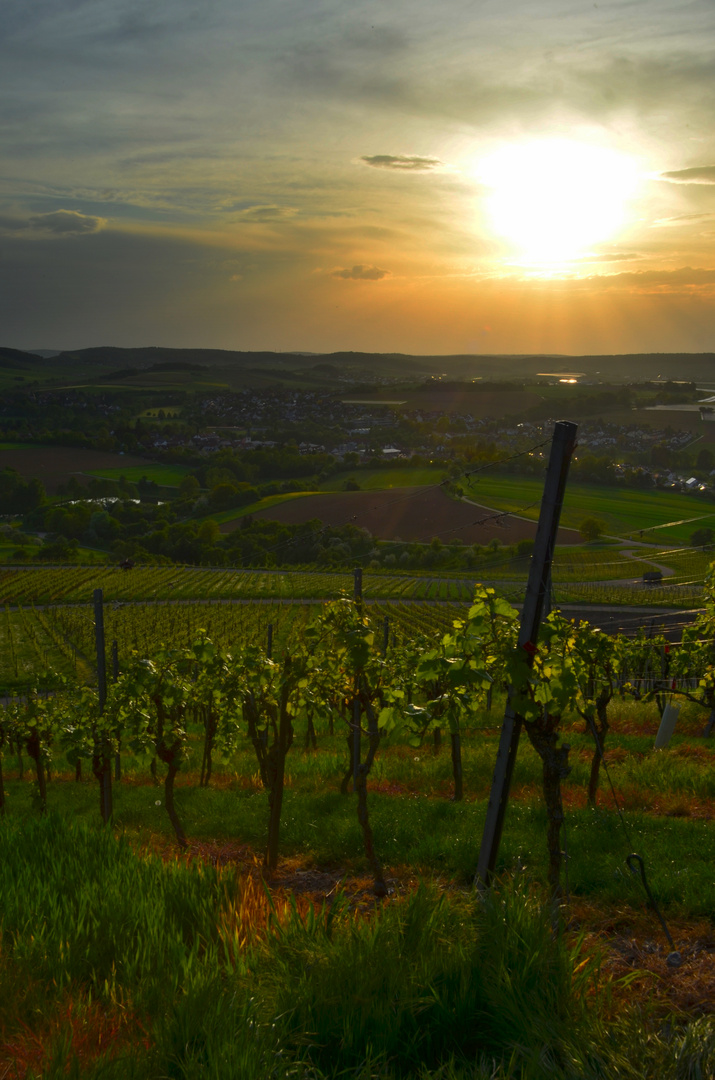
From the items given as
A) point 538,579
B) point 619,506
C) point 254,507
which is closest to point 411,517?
point 619,506

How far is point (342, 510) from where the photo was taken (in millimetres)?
92188

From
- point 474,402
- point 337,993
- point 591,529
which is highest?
point 474,402

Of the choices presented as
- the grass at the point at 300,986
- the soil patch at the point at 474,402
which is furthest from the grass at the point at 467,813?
the soil patch at the point at 474,402

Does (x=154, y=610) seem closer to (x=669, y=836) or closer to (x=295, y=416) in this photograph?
(x=669, y=836)

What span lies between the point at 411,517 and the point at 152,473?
78.5 m

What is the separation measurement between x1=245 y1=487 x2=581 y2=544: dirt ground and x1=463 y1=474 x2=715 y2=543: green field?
218 cm

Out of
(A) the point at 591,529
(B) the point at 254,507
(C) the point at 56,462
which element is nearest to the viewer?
(A) the point at 591,529

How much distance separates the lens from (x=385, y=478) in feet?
376

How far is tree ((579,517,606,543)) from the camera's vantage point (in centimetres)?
7612

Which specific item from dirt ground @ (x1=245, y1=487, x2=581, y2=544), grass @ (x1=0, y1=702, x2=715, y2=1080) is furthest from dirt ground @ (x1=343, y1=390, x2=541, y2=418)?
grass @ (x1=0, y1=702, x2=715, y2=1080)

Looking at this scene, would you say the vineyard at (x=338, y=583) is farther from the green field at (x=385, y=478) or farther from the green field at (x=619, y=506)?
the green field at (x=385, y=478)

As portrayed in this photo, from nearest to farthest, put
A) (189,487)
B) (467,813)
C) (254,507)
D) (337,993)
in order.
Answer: (337,993) → (467,813) → (254,507) → (189,487)

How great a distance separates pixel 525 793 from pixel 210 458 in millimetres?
→ 145526

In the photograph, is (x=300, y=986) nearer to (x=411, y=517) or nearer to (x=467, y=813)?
(x=467, y=813)
